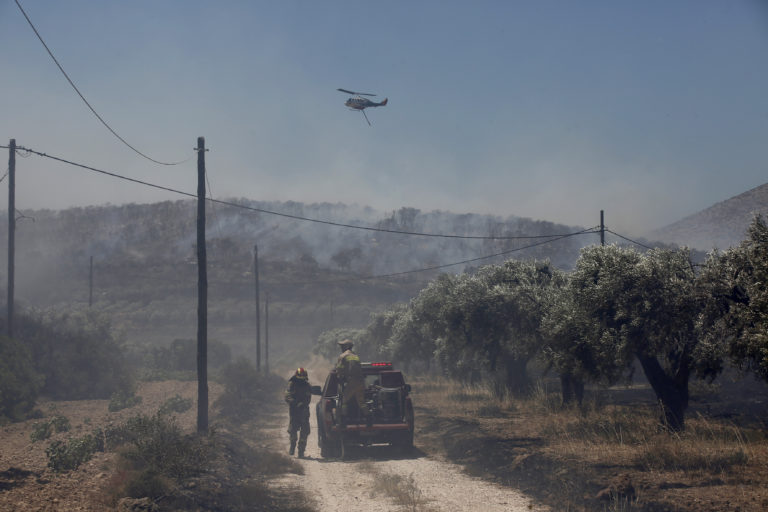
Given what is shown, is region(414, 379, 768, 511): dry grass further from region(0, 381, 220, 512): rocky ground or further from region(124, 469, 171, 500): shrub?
region(0, 381, 220, 512): rocky ground

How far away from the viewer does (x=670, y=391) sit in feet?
48.5

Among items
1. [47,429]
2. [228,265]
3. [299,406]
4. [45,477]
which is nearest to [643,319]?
[299,406]

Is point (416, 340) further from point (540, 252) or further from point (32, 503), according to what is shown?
point (540, 252)

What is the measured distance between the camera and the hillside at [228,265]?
104m

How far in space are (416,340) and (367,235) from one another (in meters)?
142

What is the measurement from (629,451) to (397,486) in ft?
16.3

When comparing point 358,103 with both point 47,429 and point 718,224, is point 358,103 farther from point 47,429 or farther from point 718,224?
point 718,224

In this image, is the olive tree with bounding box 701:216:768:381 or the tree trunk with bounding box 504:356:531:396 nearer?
the olive tree with bounding box 701:216:768:381

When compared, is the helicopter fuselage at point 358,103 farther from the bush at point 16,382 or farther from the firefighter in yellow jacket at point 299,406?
the bush at point 16,382

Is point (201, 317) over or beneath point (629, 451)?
over

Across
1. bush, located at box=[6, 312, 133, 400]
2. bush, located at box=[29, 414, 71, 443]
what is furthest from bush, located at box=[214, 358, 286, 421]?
bush, located at box=[29, 414, 71, 443]

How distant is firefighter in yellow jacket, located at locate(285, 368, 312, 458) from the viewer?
1677cm

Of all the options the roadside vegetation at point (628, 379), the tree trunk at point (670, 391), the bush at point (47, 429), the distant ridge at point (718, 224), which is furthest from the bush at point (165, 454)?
the distant ridge at point (718, 224)

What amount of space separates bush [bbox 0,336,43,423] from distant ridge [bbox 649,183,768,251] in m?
75.3
